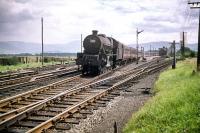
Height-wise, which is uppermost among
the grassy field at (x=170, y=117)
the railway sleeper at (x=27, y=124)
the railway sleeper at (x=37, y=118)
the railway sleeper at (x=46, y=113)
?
the grassy field at (x=170, y=117)

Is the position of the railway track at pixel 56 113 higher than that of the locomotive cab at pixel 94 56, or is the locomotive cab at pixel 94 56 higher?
the locomotive cab at pixel 94 56

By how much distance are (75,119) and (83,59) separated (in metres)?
18.9

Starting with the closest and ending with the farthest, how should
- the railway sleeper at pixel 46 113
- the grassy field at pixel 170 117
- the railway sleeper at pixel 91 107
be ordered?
the grassy field at pixel 170 117 < the railway sleeper at pixel 46 113 < the railway sleeper at pixel 91 107

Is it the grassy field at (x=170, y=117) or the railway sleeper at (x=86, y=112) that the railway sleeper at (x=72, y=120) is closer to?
the railway sleeper at (x=86, y=112)

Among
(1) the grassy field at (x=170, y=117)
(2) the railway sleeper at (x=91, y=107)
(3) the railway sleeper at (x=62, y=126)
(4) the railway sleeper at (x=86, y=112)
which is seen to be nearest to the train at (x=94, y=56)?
(2) the railway sleeper at (x=91, y=107)

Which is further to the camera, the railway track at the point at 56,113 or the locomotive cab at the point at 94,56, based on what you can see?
the locomotive cab at the point at 94,56

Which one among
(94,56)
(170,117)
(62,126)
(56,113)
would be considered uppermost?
(94,56)

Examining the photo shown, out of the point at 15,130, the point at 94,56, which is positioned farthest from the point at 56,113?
the point at 94,56

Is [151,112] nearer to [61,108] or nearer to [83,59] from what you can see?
[61,108]

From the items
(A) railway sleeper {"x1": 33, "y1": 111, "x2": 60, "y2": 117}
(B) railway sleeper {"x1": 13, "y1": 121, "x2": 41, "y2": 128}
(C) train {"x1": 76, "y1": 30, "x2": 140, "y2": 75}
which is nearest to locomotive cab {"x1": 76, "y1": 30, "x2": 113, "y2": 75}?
→ (C) train {"x1": 76, "y1": 30, "x2": 140, "y2": 75}

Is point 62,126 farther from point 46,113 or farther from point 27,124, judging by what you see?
point 46,113

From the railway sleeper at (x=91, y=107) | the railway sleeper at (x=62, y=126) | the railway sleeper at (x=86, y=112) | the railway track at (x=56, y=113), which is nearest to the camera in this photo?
the railway track at (x=56, y=113)

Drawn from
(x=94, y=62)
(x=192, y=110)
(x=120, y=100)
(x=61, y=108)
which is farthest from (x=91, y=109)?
(x=94, y=62)

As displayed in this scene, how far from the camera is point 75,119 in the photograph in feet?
42.1
